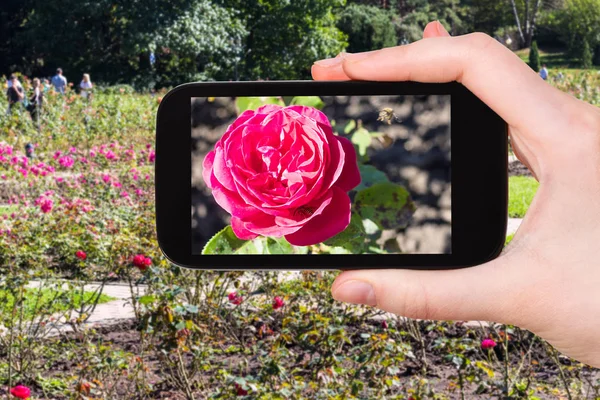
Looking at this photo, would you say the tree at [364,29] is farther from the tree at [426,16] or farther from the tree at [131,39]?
the tree at [131,39]

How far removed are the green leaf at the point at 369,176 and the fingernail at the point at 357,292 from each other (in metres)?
0.19

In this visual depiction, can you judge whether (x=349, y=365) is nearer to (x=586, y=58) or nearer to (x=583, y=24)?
(x=586, y=58)

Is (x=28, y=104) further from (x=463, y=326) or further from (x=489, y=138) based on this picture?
(x=489, y=138)

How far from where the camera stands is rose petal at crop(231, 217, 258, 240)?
1.57 meters

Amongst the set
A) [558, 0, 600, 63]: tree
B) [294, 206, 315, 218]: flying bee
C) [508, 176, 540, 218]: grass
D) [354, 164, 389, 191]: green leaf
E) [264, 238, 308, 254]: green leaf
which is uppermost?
[558, 0, 600, 63]: tree

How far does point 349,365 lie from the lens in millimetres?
3590

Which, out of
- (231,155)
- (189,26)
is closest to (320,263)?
(231,155)

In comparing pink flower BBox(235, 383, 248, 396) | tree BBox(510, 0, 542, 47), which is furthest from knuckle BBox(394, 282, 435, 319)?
tree BBox(510, 0, 542, 47)

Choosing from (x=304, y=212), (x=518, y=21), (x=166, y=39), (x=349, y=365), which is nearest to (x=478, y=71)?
(x=304, y=212)

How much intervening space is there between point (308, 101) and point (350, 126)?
101 millimetres

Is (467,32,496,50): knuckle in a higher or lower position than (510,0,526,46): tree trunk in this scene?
lower

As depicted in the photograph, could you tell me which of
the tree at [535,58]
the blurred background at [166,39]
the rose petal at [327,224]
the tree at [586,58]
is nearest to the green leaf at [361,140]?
the rose petal at [327,224]

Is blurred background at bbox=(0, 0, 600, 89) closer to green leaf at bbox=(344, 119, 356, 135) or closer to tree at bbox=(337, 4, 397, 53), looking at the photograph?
tree at bbox=(337, 4, 397, 53)

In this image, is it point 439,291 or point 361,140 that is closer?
point 439,291
